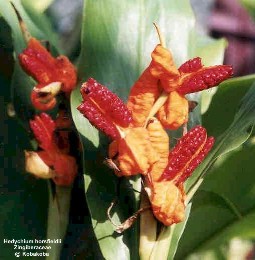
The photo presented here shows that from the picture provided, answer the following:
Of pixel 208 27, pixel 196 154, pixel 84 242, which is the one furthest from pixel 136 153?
pixel 208 27

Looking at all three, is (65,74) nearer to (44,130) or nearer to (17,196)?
(44,130)

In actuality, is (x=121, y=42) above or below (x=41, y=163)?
above

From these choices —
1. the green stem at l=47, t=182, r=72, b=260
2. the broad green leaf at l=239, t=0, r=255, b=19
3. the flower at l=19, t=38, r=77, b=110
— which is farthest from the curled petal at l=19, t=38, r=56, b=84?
the broad green leaf at l=239, t=0, r=255, b=19

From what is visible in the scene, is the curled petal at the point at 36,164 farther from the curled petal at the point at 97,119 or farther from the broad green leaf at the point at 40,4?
the broad green leaf at the point at 40,4

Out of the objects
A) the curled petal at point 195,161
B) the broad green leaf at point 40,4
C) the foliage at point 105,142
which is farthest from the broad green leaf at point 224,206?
the broad green leaf at point 40,4

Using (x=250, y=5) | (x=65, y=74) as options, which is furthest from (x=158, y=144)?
(x=250, y=5)

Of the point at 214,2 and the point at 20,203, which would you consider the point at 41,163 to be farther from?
the point at 214,2
